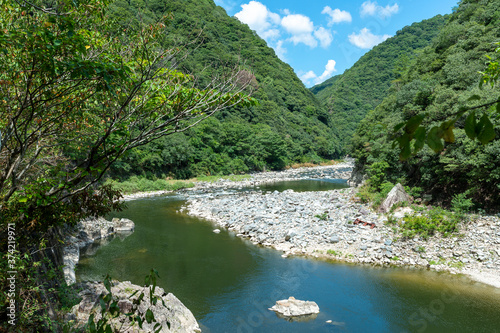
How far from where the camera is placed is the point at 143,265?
10938 mm

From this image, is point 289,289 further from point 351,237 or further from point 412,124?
point 412,124

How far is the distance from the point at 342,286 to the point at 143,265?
6.83m

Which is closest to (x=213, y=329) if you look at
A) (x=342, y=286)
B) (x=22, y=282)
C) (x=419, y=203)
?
(x=342, y=286)

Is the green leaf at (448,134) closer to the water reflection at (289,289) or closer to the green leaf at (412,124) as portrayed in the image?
the green leaf at (412,124)

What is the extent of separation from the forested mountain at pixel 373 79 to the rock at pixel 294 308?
7994cm

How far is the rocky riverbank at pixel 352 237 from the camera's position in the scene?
34.5ft

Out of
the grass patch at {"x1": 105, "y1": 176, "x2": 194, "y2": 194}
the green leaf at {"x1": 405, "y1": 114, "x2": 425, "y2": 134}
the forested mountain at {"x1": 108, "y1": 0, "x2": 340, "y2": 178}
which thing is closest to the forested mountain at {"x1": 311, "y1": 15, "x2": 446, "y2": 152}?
the forested mountain at {"x1": 108, "y1": 0, "x2": 340, "y2": 178}

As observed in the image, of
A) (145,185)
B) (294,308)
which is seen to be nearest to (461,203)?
(294,308)

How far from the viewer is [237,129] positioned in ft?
149

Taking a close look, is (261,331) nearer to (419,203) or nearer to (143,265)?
(143,265)

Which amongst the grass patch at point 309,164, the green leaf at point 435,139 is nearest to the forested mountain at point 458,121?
the green leaf at point 435,139

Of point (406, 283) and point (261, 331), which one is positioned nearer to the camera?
point (261, 331)

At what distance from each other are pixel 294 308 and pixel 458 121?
1133 cm

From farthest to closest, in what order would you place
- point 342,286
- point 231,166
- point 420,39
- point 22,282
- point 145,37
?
point 420,39 → point 231,166 → point 342,286 → point 22,282 → point 145,37
